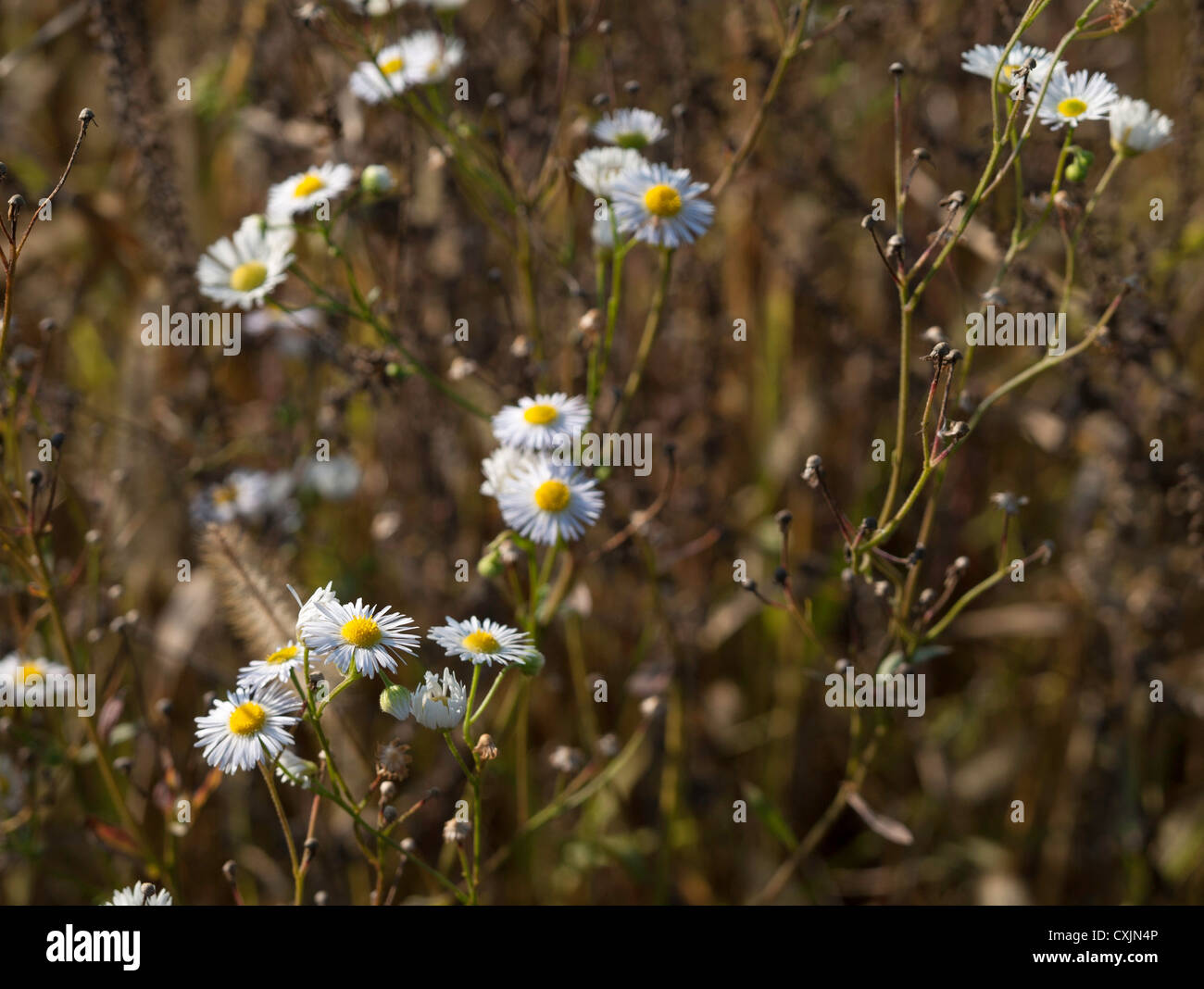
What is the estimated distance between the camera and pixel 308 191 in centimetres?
213

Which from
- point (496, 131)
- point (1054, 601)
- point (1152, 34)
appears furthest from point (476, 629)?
point (1152, 34)

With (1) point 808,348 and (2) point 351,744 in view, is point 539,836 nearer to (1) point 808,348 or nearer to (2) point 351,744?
(2) point 351,744

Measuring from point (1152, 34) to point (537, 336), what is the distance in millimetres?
2721

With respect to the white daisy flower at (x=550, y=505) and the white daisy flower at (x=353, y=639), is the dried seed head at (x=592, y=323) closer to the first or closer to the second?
the white daisy flower at (x=550, y=505)

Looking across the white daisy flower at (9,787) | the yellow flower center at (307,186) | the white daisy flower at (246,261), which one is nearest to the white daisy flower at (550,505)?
the white daisy flower at (246,261)

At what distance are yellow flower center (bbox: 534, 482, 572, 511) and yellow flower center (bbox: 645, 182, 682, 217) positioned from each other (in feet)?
1.76

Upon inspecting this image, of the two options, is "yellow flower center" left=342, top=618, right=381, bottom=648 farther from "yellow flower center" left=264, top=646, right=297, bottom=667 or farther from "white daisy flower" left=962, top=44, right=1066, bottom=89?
"white daisy flower" left=962, top=44, right=1066, bottom=89

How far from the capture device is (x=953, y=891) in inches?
121

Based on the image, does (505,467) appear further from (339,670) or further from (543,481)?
(339,670)

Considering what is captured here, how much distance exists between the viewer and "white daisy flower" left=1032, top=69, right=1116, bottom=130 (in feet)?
5.75

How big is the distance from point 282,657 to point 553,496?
0.53 m

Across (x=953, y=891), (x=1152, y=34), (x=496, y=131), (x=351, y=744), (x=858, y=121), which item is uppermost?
(x=1152, y=34)

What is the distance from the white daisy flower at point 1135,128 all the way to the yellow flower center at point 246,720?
1.72 metres

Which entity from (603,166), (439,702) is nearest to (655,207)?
(603,166)
